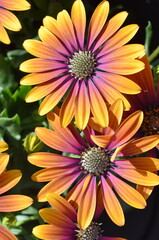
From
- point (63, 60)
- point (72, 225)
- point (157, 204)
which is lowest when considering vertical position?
point (157, 204)

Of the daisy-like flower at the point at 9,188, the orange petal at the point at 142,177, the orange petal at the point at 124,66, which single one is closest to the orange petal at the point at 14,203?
Result: the daisy-like flower at the point at 9,188

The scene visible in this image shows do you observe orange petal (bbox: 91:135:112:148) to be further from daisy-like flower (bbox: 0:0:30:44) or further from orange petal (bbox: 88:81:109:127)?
daisy-like flower (bbox: 0:0:30:44)

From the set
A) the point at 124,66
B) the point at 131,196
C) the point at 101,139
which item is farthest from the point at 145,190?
the point at 124,66

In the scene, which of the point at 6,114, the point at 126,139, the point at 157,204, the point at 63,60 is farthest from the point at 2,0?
the point at 157,204

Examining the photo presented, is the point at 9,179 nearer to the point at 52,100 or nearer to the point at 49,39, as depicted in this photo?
the point at 52,100

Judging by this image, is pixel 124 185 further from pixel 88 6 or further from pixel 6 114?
pixel 88 6

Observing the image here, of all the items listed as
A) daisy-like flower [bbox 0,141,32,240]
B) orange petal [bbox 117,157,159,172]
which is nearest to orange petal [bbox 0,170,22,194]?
daisy-like flower [bbox 0,141,32,240]

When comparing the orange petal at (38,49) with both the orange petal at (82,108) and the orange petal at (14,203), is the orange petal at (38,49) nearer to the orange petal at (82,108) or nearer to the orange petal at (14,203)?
the orange petal at (82,108)

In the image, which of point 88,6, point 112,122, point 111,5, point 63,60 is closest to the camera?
point 112,122
